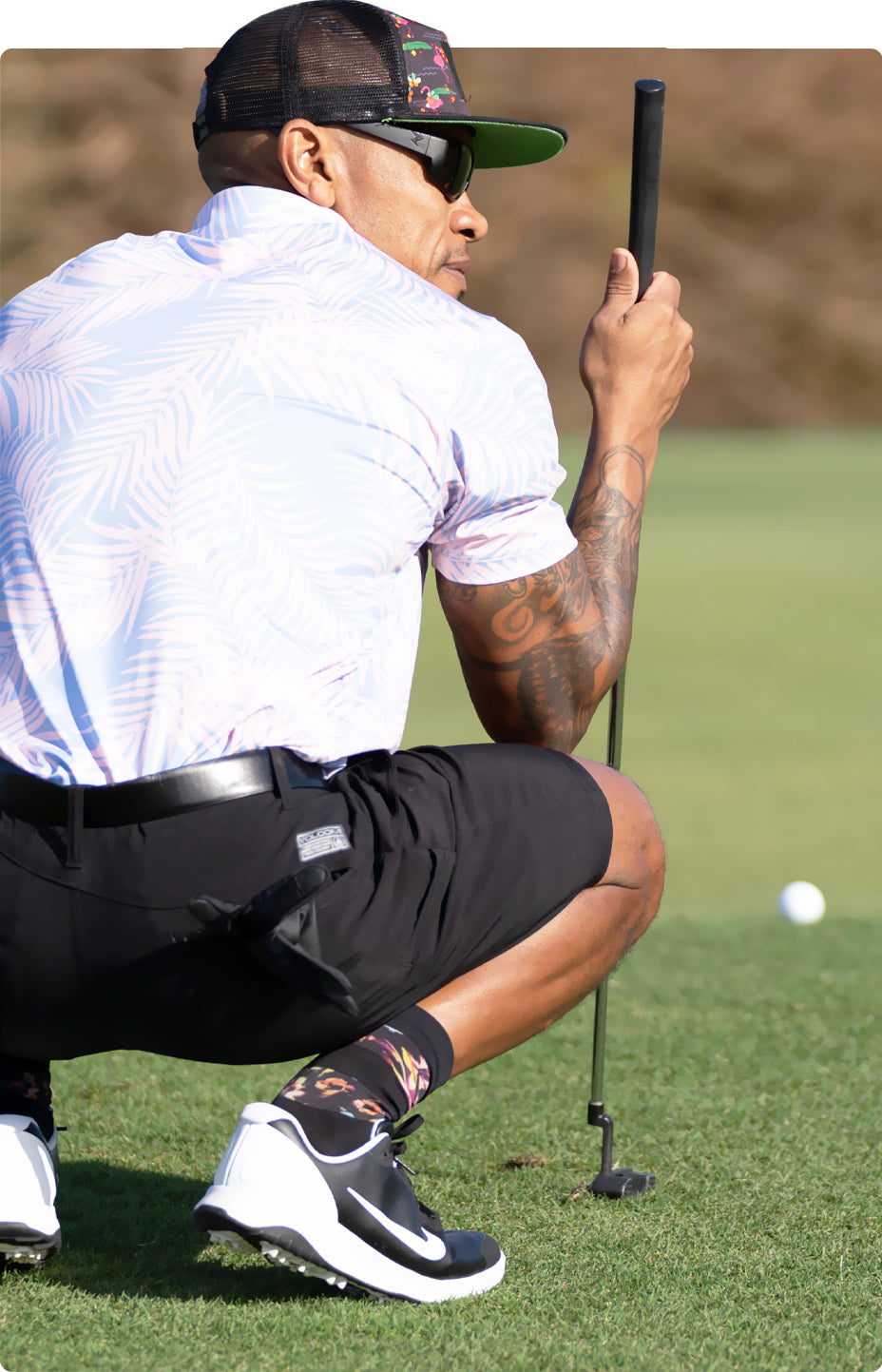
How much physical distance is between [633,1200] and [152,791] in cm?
96

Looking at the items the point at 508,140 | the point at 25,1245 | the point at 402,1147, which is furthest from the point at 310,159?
the point at 25,1245

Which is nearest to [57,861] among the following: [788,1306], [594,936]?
[594,936]

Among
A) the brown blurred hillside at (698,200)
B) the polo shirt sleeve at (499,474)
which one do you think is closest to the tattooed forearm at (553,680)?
the polo shirt sleeve at (499,474)

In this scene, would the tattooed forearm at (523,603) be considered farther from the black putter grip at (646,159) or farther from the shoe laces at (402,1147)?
the black putter grip at (646,159)

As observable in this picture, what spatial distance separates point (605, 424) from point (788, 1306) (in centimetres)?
121

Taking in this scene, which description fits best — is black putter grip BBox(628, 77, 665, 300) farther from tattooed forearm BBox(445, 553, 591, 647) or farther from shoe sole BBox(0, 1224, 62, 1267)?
shoe sole BBox(0, 1224, 62, 1267)

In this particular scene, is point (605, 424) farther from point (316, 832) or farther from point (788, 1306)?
point (788, 1306)

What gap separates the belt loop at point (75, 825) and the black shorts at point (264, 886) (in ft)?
0.04

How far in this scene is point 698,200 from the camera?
1190 inches

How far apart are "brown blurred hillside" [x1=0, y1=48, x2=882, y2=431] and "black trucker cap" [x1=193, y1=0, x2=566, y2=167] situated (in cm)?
2332

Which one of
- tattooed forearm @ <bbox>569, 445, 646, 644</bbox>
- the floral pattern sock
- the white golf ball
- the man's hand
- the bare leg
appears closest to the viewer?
the floral pattern sock

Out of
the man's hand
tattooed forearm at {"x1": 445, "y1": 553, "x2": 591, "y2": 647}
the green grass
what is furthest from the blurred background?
tattooed forearm at {"x1": 445, "y1": 553, "x2": 591, "y2": 647}

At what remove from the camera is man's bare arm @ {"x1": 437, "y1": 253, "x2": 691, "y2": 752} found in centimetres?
201

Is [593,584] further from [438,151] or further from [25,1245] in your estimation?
[25,1245]
